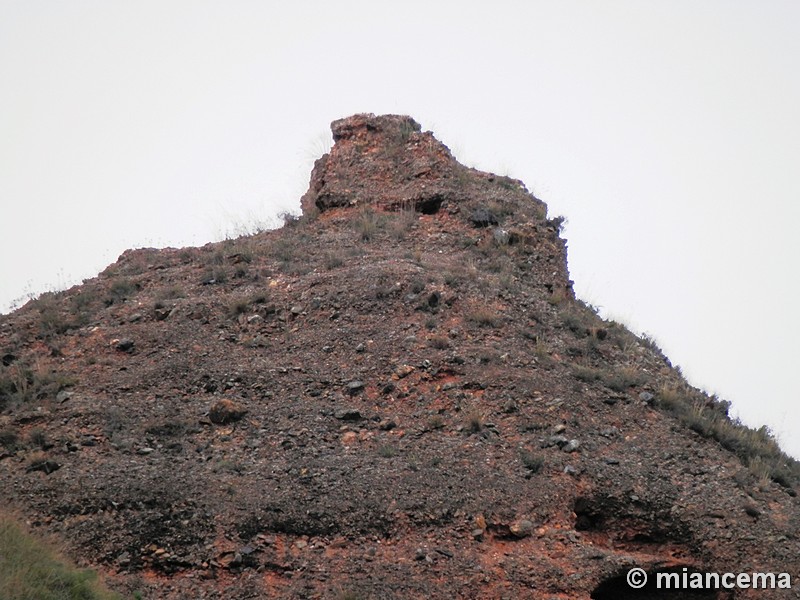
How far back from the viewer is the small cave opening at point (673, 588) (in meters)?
12.6

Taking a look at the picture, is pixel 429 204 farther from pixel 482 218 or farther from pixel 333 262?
pixel 333 262

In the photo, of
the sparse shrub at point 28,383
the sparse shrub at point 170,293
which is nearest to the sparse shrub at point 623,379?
the sparse shrub at point 170,293

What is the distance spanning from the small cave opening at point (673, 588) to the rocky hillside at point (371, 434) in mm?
38

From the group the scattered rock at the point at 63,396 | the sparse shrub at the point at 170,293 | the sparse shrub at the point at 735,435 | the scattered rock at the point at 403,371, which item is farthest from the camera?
the sparse shrub at the point at 170,293

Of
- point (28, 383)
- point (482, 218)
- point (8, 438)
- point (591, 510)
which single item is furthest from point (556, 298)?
point (8, 438)

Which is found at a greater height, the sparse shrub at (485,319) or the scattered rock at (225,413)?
the sparse shrub at (485,319)

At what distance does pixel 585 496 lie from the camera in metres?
13.2

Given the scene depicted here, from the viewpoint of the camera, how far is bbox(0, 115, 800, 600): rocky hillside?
12.1 m

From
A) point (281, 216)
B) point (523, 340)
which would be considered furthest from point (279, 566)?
point (281, 216)

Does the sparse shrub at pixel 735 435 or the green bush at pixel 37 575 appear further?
the sparse shrub at pixel 735 435

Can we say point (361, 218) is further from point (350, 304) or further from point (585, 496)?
point (585, 496)

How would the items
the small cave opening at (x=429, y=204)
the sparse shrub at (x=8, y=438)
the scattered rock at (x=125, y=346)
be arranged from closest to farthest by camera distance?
the sparse shrub at (x=8, y=438) → the scattered rock at (x=125, y=346) → the small cave opening at (x=429, y=204)

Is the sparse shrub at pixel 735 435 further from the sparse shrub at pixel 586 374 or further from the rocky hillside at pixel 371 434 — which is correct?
the sparse shrub at pixel 586 374

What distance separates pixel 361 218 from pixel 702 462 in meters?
8.44
